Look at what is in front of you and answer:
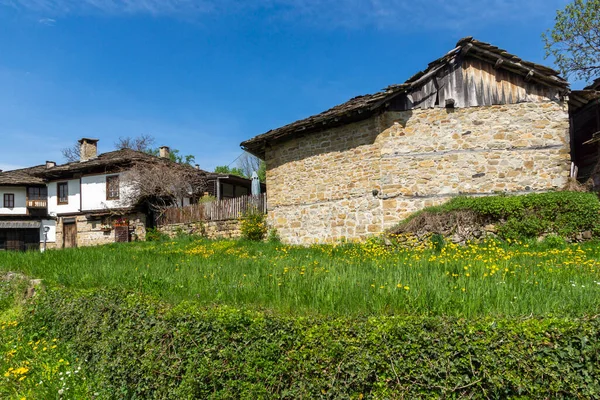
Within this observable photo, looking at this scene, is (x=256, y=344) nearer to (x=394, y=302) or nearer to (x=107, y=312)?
(x=394, y=302)

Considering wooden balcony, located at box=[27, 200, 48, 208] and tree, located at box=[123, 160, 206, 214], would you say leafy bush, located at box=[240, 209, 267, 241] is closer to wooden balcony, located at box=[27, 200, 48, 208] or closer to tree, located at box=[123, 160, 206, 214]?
tree, located at box=[123, 160, 206, 214]

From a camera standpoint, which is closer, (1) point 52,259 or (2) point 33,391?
(2) point 33,391

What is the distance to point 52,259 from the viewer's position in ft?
31.7

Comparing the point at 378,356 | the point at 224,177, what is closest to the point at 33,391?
the point at 378,356

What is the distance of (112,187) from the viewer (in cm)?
2495

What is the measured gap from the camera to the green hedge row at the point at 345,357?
3.02 m

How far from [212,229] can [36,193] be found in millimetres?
23722

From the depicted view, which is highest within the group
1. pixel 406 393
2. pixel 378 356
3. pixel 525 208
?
pixel 525 208

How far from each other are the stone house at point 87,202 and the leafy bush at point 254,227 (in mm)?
8739

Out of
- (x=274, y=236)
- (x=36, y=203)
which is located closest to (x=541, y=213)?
(x=274, y=236)

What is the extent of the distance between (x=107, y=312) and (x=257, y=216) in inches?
435

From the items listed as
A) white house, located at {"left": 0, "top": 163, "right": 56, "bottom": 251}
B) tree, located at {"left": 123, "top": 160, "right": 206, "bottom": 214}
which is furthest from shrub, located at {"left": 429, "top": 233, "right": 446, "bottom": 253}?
white house, located at {"left": 0, "top": 163, "right": 56, "bottom": 251}

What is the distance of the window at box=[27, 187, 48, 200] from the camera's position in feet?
104

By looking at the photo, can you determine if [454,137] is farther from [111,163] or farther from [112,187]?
[112,187]
